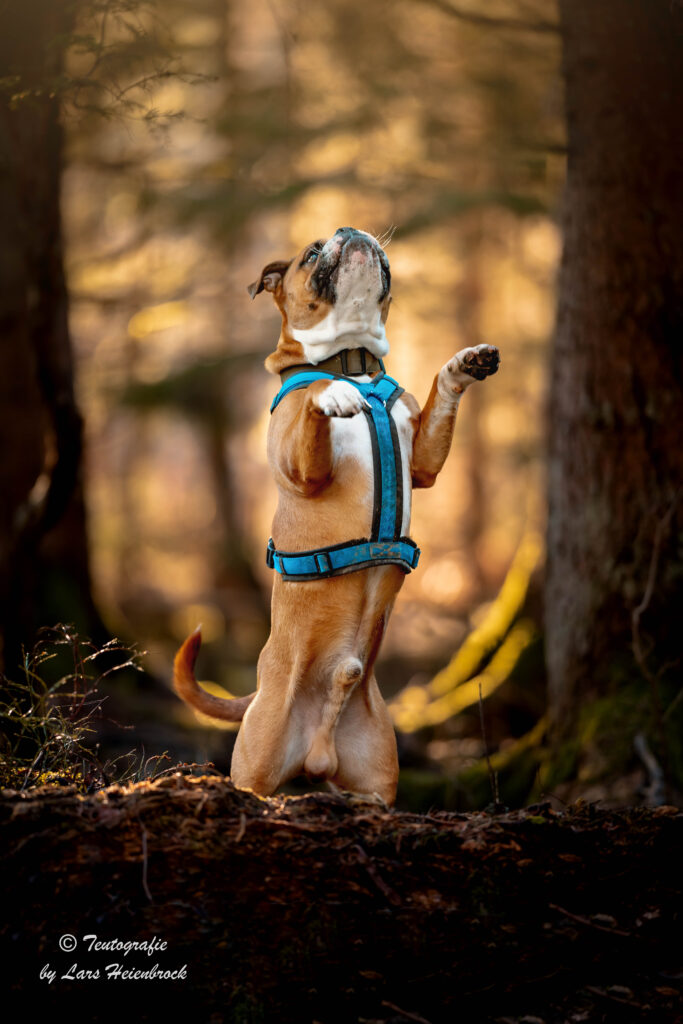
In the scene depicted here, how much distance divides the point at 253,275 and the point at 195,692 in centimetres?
1348

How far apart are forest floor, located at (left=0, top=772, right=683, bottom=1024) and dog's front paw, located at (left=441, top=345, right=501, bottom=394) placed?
5.04ft

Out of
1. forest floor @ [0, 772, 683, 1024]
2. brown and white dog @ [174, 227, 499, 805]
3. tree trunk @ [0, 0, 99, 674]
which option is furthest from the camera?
tree trunk @ [0, 0, 99, 674]

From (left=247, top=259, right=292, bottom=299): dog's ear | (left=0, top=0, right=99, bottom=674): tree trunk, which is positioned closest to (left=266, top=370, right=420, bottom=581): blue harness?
(left=247, top=259, right=292, bottom=299): dog's ear

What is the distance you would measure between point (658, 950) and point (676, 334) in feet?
11.0

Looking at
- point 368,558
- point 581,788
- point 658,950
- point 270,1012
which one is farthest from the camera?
point 581,788

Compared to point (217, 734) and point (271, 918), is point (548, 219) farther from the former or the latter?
point (271, 918)

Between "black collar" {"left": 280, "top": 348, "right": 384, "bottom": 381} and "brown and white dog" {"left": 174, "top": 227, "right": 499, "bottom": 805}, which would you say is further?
"black collar" {"left": 280, "top": 348, "right": 384, "bottom": 381}

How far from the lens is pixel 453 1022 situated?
Result: 2.78 metres

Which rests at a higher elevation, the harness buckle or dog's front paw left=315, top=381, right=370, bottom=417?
dog's front paw left=315, top=381, right=370, bottom=417

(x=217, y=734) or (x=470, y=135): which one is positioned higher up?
(x=470, y=135)

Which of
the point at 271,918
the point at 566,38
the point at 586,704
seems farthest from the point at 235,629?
the point at 271,918

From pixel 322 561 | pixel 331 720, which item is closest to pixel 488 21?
pixel 322 561

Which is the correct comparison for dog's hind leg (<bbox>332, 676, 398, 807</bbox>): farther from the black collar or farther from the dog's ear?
the dog's ear

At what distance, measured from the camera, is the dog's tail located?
365 cm
